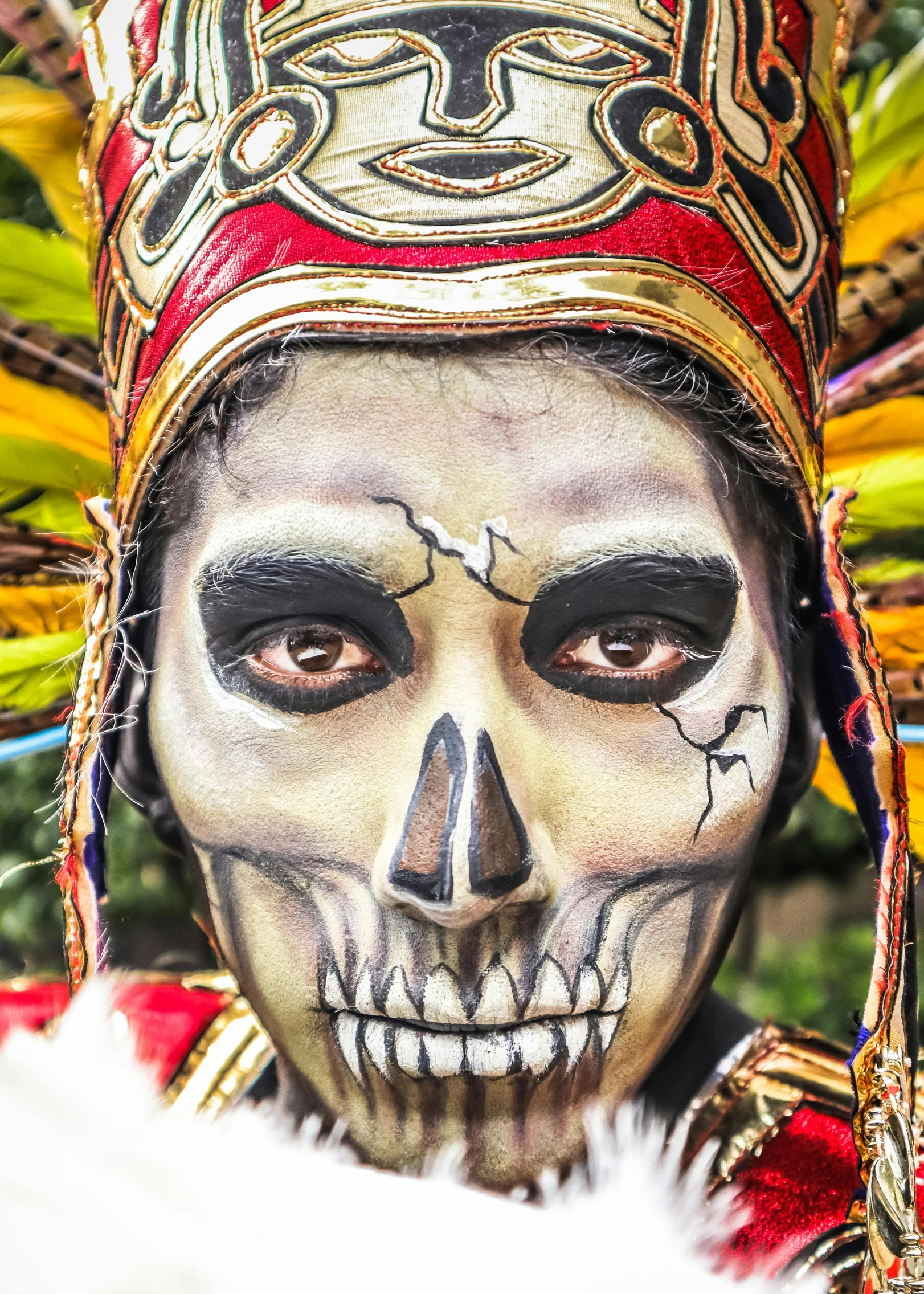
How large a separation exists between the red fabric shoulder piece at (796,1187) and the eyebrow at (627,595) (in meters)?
0.90

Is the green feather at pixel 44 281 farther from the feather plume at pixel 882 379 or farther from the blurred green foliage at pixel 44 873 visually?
the blurred green foliage at pixel 44 873

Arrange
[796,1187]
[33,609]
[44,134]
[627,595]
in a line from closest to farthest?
1. [627,595]
2. [796,1187]
3. [44,134]
4. [33,609]

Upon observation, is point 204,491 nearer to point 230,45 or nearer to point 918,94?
point 230,45

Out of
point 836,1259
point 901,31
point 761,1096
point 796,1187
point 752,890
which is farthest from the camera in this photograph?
point 752,890

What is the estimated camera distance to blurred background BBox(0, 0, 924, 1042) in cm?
399

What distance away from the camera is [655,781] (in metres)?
1.59

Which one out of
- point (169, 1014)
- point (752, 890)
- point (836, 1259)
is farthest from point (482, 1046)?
point (752, 890)

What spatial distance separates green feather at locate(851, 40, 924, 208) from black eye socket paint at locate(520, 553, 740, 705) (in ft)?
3.48

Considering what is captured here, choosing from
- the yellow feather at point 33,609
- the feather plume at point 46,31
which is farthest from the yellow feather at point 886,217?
the yellow feather at point 33,609

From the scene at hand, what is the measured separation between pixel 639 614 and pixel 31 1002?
171cm

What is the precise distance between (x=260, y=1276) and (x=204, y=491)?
1.04 meters

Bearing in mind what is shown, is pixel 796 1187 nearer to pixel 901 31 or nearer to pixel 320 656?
pixel 320 656

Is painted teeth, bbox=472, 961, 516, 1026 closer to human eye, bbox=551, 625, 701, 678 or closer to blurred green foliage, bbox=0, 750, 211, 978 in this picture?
human eye, bbox=551, 625, 701, 678

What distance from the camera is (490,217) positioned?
1549 millimetres
